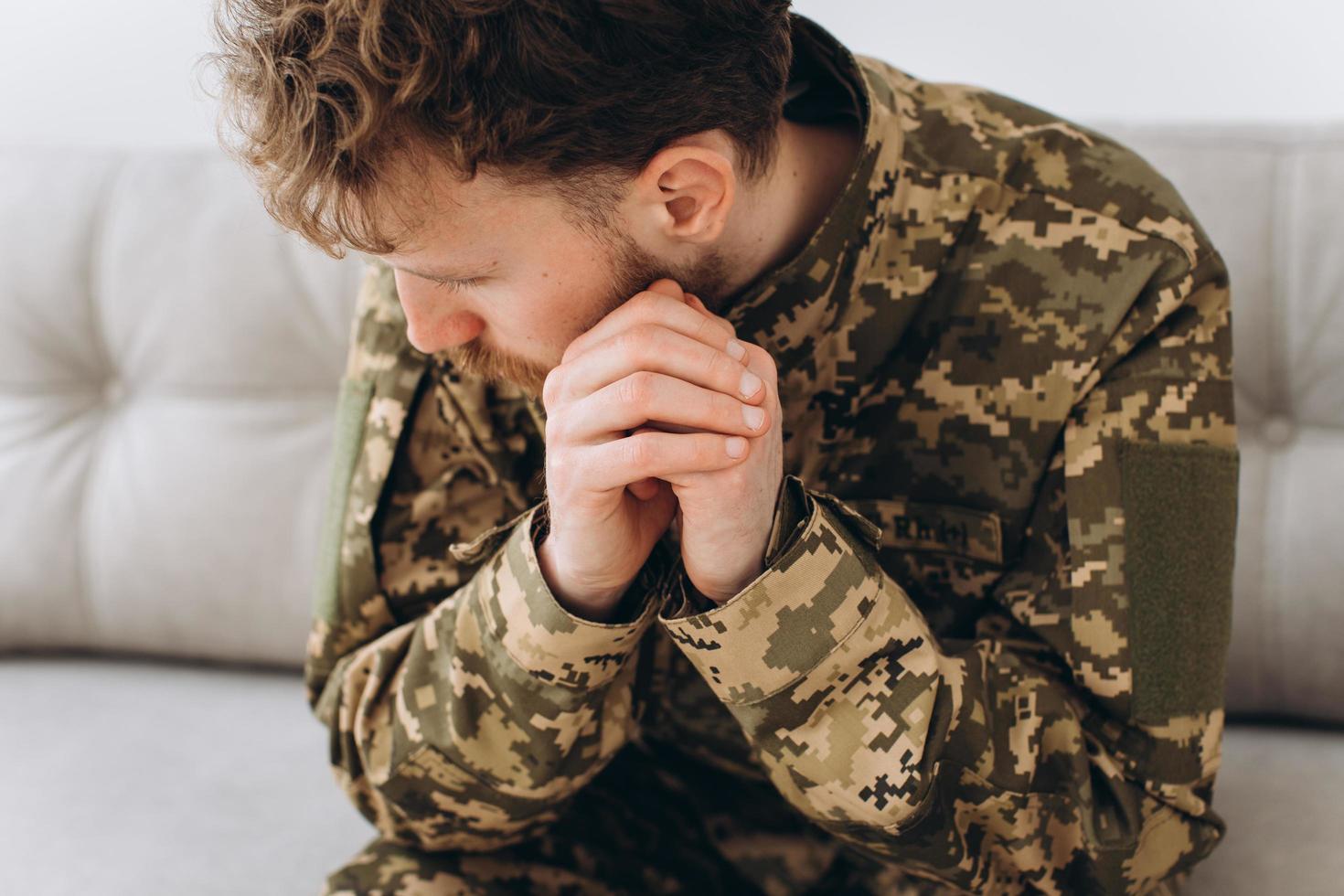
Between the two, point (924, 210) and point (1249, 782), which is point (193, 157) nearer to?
point (924, 210)

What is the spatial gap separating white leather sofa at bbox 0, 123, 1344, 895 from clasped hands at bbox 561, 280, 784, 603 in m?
0.60

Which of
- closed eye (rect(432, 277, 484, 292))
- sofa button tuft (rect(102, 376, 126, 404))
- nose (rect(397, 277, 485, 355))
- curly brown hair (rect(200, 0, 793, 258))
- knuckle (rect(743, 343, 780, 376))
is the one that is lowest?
sofa button tuft (rect(102, 376, 126, 404))

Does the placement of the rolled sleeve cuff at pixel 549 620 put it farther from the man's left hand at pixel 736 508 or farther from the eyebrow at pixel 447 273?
the eyebrow at pixel 447 273

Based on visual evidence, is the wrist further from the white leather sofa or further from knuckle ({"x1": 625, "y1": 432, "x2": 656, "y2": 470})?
the white leather sofa

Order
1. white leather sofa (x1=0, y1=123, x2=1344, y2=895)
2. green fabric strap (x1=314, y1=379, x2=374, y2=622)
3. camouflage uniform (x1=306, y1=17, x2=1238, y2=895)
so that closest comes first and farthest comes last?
camouflage uniform (x1=306, y1=17, x2=1238, y2=895)
green fabric strap (x1=314, y1=379, x2=374, y2=622)
white leather sofa (x1=0, y1=123, x2=1344, y2=895)

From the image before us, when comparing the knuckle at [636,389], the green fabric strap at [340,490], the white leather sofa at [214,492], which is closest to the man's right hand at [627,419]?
the knuckle at [636,389]

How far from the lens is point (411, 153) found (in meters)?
0.74

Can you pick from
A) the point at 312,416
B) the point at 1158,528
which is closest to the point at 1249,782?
the point at 1158,528

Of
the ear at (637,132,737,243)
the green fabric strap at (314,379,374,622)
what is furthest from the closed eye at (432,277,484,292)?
the green fabric strap at (314,379,374,622)

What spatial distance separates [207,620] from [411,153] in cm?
89

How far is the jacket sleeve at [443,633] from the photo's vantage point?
0.85 metres

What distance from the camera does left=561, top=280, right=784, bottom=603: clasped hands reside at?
2.40 ft

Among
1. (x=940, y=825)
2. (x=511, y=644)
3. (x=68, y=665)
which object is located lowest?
(x=68, y=665)

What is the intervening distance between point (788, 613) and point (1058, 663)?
0.84 feet
